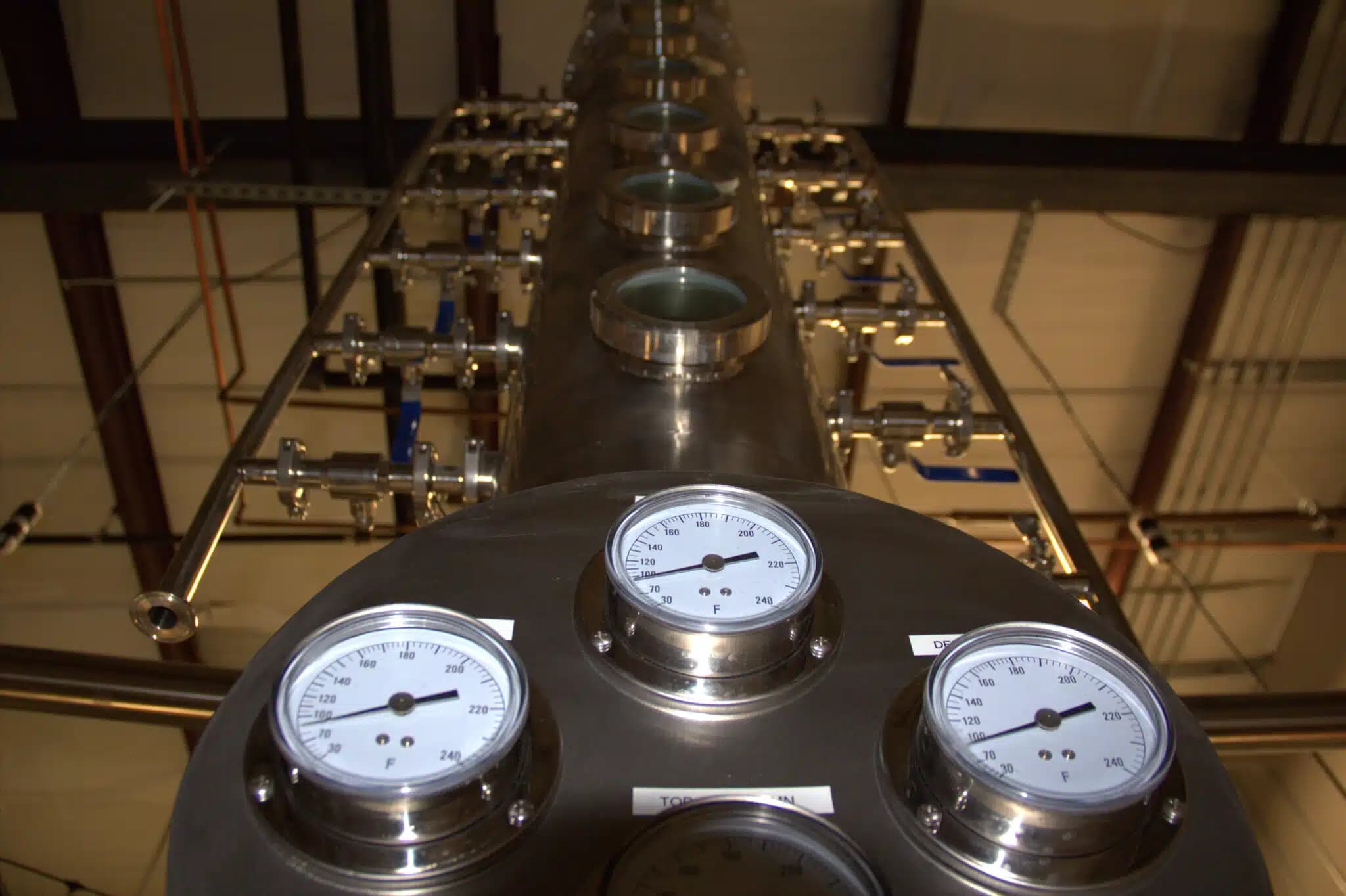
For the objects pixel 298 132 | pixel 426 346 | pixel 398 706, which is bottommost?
pixel 298 132

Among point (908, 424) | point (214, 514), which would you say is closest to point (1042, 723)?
point (908, 424)

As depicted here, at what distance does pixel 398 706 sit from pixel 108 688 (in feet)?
1.44

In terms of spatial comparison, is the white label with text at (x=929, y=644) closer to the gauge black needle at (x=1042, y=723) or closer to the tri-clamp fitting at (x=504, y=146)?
the gauge black needle at (x=1042, y=723)

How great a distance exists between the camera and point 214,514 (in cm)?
128

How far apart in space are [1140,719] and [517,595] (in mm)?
420

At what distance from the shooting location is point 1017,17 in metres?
4.23

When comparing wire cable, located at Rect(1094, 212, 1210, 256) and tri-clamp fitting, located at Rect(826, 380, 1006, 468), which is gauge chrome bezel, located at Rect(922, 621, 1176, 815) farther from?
wire cable, located at Rect(1094, 212, 1210, 256)

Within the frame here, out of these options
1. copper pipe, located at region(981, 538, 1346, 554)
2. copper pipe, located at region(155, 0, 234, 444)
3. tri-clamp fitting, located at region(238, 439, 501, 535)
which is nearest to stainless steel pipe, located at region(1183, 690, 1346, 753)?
tri-clamp fitting, located at region(238, 439, 501, 535)

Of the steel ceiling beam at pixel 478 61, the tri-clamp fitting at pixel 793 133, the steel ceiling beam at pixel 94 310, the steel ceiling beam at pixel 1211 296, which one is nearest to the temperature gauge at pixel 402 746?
the tri-clamp fitting at pixel 793 133

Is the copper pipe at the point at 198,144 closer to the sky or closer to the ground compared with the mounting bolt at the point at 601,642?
closer to the ground

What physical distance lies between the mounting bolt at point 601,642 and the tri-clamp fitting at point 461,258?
1.18 meters

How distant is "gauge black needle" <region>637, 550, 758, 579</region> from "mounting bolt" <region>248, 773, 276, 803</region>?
272 millimetres

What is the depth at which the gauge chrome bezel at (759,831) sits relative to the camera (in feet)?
1.86

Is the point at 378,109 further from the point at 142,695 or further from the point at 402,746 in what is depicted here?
the point at 402,746
